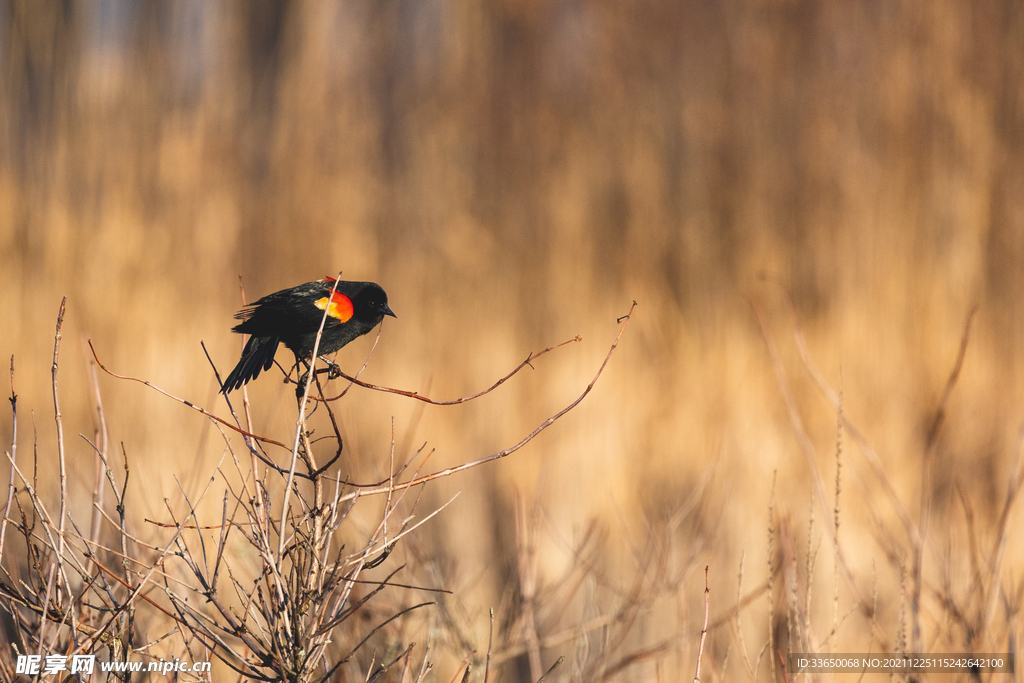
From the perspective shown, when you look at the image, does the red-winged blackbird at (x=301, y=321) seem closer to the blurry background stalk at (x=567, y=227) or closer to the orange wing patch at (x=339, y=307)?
the orange wing patch at (x=339, y=307)

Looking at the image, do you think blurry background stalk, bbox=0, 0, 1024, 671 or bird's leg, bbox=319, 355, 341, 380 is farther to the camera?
blurry background stalk, bbox=0, 0, 1024, 671

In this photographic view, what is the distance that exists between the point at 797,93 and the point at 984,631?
10.1 feet

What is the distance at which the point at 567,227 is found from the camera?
166 inches

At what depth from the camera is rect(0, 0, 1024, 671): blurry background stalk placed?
12.3 feet

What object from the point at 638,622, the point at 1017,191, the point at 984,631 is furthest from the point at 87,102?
the point at 1017,191

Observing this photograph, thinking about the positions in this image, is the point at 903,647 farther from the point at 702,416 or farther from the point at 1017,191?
the point at 1017,191

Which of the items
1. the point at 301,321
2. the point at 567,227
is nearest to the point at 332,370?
the point at 301,321

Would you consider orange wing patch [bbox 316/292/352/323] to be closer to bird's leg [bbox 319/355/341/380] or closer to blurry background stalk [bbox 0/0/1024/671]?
bird's leg [bbox 319/355/341/380]

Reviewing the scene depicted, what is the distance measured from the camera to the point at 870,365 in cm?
374

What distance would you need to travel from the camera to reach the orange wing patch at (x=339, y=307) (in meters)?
1.46

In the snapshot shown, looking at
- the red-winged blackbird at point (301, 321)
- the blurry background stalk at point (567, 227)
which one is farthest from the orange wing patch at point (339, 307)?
the blurry background stalk at point (567, 227)

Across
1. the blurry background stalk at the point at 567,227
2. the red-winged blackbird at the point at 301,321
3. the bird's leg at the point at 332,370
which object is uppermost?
the blurry background stalk at the point at 567,227

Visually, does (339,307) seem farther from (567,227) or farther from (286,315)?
(567,227)

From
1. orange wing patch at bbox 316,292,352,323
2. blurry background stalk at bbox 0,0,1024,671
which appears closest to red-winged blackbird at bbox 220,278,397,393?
orange wing patch at bbox 316,292,352,323
